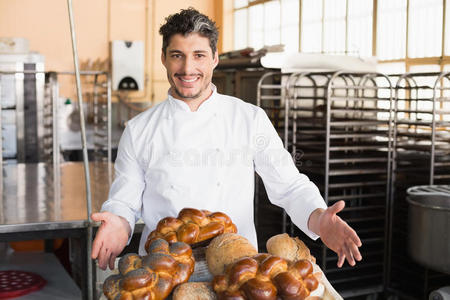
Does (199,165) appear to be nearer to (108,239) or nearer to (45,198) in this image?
(108,239)

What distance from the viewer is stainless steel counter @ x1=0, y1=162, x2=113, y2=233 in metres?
2.06

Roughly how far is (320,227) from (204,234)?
1.09 ft

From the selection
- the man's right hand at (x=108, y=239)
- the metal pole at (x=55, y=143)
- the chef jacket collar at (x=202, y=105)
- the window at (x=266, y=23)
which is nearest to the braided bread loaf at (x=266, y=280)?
the man's right hand at (x=108, y=239)

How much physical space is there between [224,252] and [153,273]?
14 centimetres

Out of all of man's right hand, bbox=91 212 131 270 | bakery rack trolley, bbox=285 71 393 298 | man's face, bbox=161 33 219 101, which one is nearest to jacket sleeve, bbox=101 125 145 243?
man's right hand, bbox=91 212 131 270

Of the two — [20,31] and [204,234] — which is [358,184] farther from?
[20,31]

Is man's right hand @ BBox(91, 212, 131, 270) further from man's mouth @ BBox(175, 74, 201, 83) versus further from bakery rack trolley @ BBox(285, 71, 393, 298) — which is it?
bakery rack trolley @ BBox(285, 71, 393, 298)

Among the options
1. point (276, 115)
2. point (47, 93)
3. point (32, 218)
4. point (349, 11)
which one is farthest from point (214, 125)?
point (349, 11)

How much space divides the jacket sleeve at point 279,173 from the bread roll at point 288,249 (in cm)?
38

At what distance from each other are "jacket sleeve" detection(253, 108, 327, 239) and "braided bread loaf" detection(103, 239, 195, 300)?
534mm

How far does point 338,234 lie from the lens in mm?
1160

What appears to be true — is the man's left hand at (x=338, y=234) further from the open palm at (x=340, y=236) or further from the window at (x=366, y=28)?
the window at (x=366, y=28)

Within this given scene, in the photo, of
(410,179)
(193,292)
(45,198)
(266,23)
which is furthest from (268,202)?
(266,23)

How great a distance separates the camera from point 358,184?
374 cm
